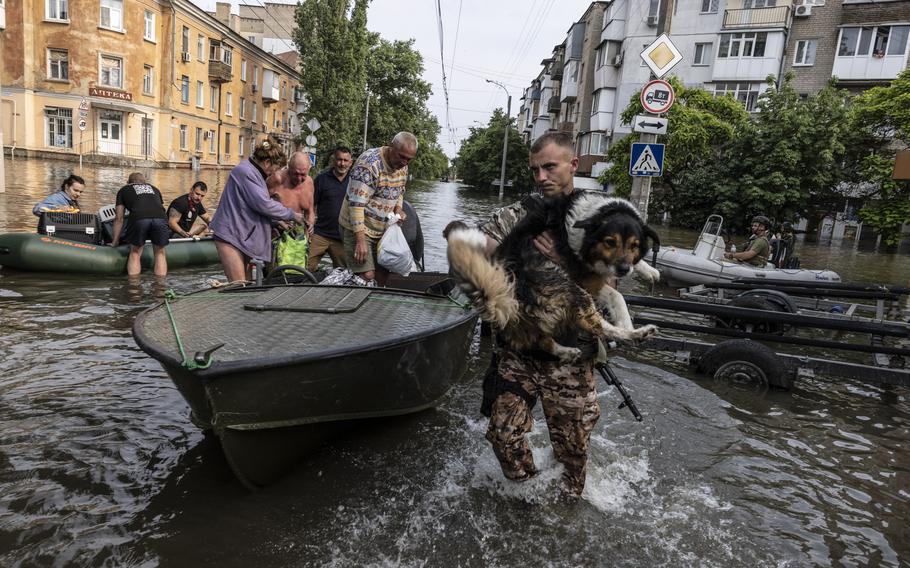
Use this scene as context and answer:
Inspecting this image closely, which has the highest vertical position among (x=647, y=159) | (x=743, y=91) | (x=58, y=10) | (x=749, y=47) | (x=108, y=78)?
(x=749, y=47)

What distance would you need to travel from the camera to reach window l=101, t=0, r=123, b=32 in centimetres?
3450

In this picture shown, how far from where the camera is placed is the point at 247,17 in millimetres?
68750

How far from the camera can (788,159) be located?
26859 mm

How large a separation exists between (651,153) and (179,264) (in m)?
8.63

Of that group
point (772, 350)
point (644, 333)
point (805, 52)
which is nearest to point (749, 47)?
point (805, 52)

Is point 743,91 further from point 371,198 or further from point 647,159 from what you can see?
point 371,198

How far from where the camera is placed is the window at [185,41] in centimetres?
4024

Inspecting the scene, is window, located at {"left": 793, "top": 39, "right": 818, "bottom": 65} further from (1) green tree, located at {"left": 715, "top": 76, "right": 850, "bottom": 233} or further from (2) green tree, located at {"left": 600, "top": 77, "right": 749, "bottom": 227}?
(2) green tree, located at {"left": 600, "top": 77, "right": 749, "bottom": 227}

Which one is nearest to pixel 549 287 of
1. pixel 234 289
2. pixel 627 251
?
pixel 627 251

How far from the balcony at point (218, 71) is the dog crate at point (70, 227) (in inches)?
1590

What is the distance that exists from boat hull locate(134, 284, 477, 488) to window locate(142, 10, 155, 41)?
40.7 meters

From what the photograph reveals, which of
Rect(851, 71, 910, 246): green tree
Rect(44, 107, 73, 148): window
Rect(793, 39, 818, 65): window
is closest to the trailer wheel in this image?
Rect(851, 71, 910, 246): green tree

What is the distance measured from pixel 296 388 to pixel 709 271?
10704 millimetres

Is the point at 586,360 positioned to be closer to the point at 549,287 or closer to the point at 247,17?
the point at 549,287
